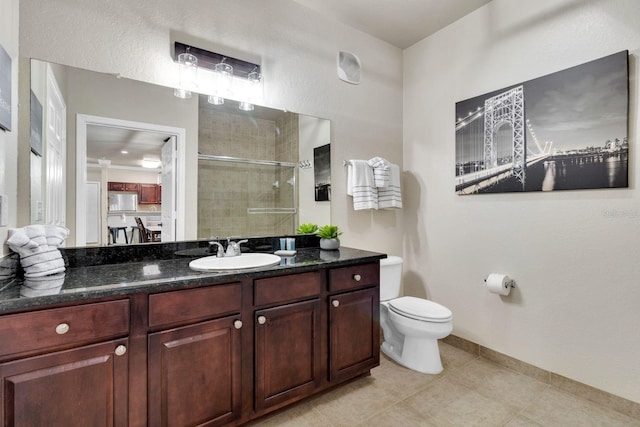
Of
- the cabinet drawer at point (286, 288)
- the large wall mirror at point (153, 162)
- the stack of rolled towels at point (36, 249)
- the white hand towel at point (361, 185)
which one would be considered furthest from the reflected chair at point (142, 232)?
the white hand towel at point (361, 185)

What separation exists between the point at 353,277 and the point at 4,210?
5.57 feet

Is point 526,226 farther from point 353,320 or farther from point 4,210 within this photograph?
point 4,210

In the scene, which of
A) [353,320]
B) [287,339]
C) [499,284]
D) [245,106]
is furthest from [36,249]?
[499,284]

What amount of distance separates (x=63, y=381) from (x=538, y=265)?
8.63 feet

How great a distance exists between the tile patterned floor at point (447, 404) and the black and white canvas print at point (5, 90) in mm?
1839

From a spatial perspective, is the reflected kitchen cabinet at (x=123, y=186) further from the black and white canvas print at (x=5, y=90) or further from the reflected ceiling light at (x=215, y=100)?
the reflected ceiling light at (x=215, y=100)

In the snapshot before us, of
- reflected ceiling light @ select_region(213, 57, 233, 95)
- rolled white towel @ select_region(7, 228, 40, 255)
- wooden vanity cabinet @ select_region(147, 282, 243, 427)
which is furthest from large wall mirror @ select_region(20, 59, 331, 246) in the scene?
wooden vanity cabinet @ select_region(147, 282, 243, 427)

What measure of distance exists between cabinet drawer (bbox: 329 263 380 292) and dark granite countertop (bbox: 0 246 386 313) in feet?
0.17

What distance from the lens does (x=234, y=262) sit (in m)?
1.73

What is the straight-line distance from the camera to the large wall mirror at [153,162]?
159 centimetres

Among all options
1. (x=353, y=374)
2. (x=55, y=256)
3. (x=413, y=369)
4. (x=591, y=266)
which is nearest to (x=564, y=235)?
(x=591, y=266)

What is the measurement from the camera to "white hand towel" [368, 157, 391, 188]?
2580 mm

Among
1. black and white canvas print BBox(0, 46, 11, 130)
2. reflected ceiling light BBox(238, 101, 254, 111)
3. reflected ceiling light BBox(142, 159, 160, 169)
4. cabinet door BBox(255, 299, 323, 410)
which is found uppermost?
reflected ceiling light BBox(238, 101, 254, 111)

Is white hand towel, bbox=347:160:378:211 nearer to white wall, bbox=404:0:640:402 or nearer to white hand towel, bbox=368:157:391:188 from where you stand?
white hand towel, bbox=368:157:391:188
